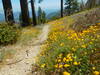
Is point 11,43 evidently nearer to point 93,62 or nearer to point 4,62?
point 4,62

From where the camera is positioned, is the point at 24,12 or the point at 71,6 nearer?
the point at 24,12

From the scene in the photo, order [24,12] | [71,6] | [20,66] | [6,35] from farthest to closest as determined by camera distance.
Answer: [71,6], [24,12], [6,35], [20,66]

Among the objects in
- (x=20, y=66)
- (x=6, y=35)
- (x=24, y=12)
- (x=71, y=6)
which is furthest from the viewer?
(x=71, y=6)

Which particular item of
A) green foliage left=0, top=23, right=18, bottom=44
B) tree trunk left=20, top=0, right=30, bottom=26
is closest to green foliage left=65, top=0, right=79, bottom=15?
tree trunk left=20, top=0, right=30, bottom=26

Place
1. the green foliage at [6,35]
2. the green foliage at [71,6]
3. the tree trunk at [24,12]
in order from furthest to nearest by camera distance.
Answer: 1. the green foliage at [71,6]
2. the tree trunk at [24,12]
3. the green foliage at [6,35]

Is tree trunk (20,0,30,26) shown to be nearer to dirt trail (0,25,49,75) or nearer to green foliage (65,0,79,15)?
dirt trail (0,25,49,75)

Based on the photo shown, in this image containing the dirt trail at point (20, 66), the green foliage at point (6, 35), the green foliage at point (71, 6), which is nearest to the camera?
the dirt trail at point (20, 66)

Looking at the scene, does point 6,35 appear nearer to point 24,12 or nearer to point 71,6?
point 24,12

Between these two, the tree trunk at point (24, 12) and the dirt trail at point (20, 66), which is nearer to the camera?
the dirt trail at point (20, 66)

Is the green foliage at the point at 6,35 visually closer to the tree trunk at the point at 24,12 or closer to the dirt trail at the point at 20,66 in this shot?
the dirt trail at the point at 20,66

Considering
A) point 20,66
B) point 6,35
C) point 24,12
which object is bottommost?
point 20,66

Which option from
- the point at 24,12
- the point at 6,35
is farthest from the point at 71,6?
the point at 6,35

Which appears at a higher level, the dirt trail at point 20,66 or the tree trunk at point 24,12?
the tree trunk at point 24,12

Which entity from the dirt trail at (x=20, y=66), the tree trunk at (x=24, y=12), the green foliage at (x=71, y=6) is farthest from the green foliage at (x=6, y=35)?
the green foliage at (x=71, y=6)
